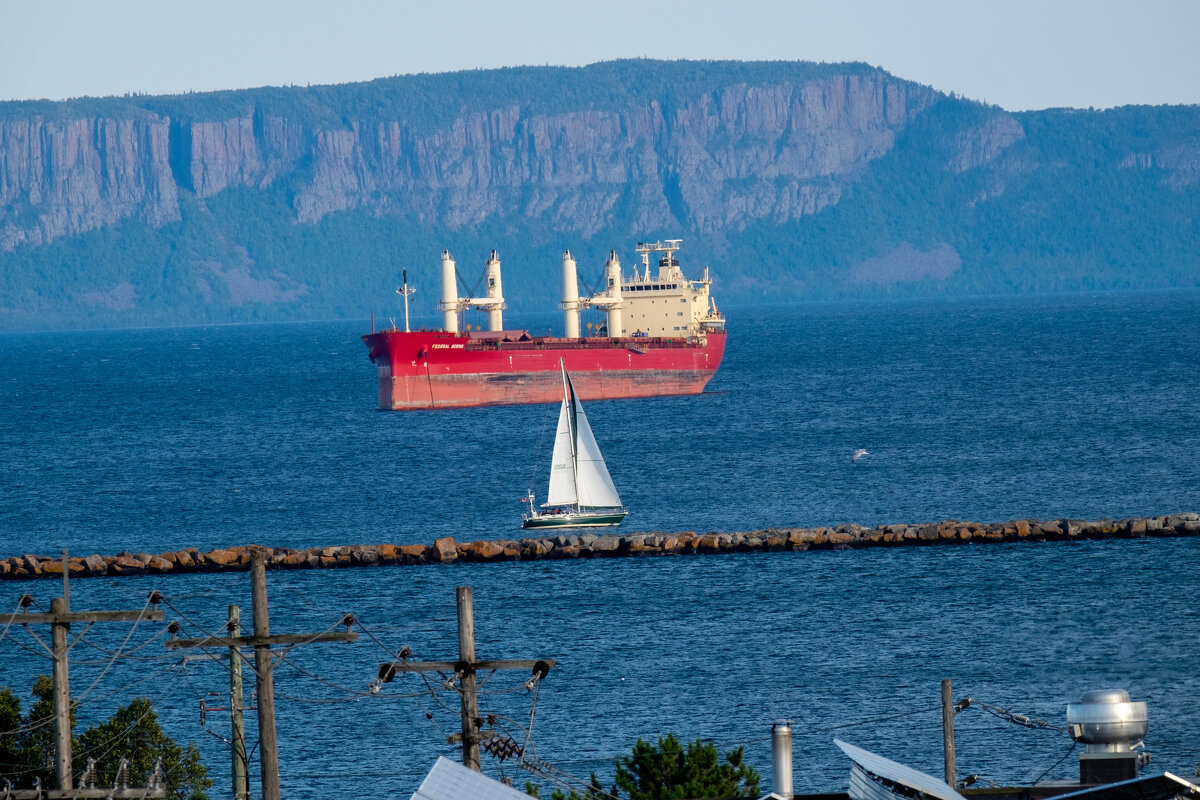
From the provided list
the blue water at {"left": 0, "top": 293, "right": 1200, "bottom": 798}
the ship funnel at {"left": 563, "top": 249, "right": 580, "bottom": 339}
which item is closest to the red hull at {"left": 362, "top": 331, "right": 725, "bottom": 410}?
the blue water at {"left": 0, "top": 293, "right": 1200, "bottom": 798}

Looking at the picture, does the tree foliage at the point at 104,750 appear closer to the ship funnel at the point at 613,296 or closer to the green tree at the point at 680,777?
the green tree at the point at 680,777

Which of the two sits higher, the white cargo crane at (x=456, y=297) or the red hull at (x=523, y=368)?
the white cargo crane at (x=456, y=297)

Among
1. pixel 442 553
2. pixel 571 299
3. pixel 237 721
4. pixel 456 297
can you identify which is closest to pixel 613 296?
pixel 571 299

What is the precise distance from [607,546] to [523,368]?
Result: 46282 millimetres

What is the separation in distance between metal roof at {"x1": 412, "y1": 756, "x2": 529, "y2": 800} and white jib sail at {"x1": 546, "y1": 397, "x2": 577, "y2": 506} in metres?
32.7

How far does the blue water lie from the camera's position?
89.8ft

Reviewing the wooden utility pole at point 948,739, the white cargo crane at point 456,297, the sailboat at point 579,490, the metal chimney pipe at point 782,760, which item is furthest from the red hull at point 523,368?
the metal chimney pipe at point 782,760

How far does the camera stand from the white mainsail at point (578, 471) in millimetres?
46406

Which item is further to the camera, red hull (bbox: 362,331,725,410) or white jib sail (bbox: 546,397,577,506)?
red hull (bbox: 362,331,725,410)

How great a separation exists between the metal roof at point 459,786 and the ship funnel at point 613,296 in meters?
79.4

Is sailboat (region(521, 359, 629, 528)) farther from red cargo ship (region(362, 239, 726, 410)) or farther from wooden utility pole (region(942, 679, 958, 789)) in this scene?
red cargo ship (region(362, 239, 726, 410))

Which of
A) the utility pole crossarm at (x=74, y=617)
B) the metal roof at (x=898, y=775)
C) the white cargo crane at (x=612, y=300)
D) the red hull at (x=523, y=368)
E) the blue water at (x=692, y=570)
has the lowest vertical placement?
the metal roof at (x=898, y=775)

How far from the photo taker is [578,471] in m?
47.3

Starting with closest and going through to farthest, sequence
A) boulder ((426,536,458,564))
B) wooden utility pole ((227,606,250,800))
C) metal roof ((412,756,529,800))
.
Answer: metal roof ((412,756,529,800)) < wooden utility pole ((227,606,250,800)) < boulder ((426,536,458,564))
